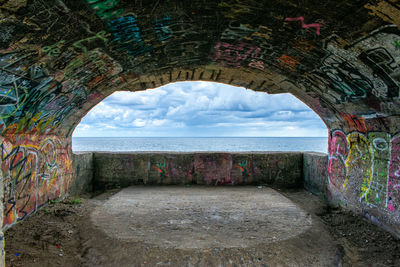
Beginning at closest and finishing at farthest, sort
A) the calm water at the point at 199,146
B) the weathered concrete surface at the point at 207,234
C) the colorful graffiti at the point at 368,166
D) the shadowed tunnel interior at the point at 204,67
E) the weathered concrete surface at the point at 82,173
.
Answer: the shadowed tunnel interior at the point at 204,67, the weathered concrete surface at the point at 207,234, the colorful graffiti at the point at 368,166, the weathered concrete surface at the point at 82,173, the calm water at the point at 199,146

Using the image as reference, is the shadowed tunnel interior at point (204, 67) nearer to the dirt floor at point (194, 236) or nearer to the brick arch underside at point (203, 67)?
the brick arch underside at point (203, 67)

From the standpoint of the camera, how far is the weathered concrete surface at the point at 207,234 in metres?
4.39

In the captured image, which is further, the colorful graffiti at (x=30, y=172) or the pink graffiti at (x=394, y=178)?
the colorful graffiti at (x=30, y=172)

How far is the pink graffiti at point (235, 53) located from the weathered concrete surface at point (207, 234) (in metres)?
3.64

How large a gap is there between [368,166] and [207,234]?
396cm

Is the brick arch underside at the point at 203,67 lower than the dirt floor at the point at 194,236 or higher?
higher

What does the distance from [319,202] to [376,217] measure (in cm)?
246

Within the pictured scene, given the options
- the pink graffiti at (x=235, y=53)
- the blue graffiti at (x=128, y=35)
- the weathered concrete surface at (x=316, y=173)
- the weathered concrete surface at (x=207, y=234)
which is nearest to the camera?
the blue graffiti at (x=128, y=35)

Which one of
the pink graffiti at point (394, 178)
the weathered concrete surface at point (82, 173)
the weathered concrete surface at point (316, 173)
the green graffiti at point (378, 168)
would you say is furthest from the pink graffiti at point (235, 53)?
the weathered concrete surface at point (82, 173)

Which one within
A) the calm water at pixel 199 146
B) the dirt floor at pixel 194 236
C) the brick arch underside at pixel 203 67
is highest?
the brick arch underside at pixel 203 67

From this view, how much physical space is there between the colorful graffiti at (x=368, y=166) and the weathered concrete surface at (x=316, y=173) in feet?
2.17

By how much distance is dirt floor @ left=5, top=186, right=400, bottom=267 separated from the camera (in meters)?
4.42

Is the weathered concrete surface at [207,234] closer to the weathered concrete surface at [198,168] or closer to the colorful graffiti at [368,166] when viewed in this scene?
the colorful graffiti at [368,166]

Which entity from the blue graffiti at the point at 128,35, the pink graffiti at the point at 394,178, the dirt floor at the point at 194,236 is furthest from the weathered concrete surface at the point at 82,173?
the pink graffiti at the point at 394,178
